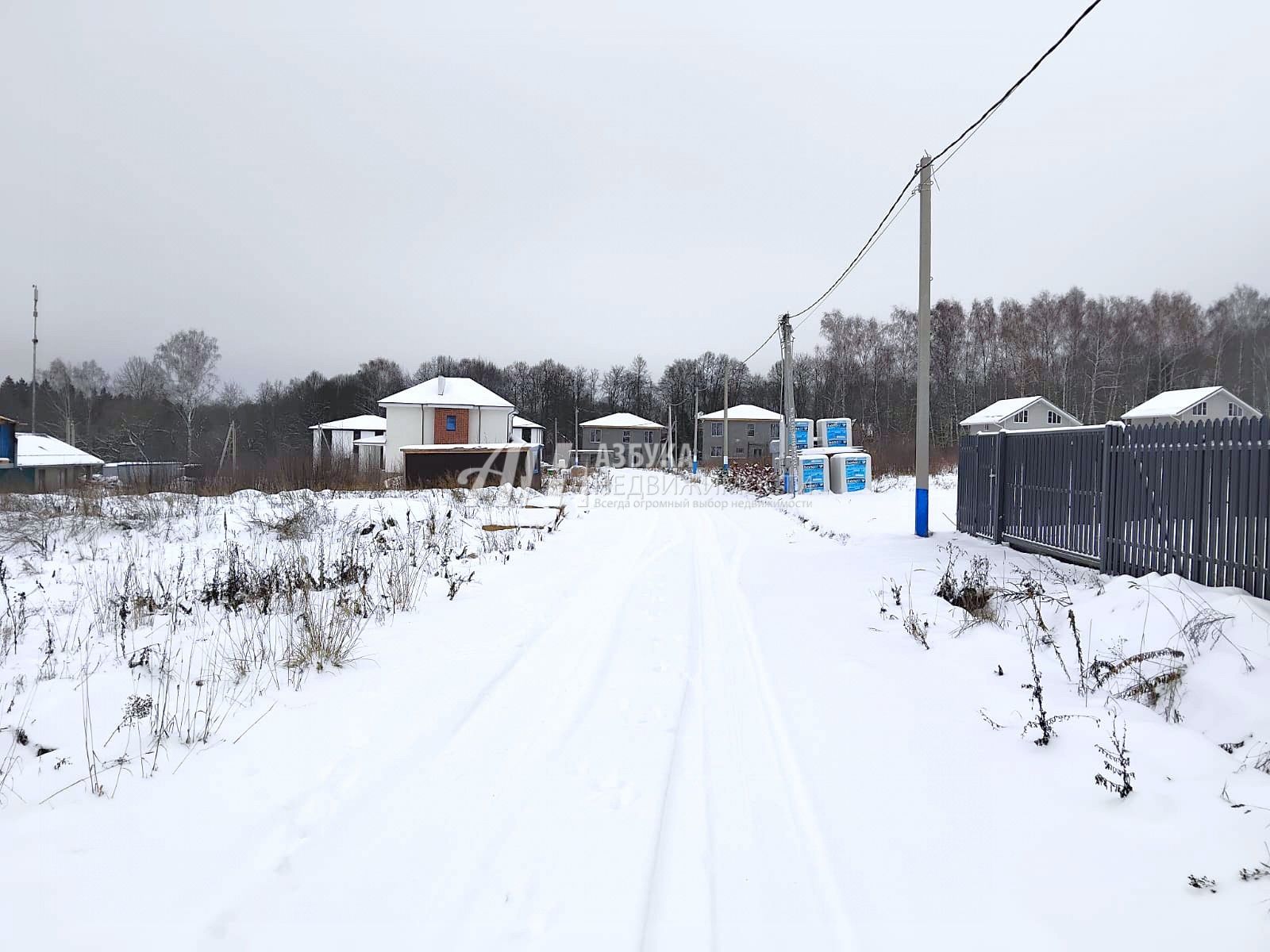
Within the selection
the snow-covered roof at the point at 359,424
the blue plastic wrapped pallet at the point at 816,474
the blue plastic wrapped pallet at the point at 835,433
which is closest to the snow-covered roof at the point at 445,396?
the snow-covered roof at the point at 359,424

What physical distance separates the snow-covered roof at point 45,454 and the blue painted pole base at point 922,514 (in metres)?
38.1

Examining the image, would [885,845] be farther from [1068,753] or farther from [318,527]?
[318,527]

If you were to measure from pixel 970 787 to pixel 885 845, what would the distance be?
0.78 metres

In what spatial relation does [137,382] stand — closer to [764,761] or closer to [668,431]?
[668,431]

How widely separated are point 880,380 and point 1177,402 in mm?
25465

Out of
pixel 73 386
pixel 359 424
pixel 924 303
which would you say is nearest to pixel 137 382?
pixel 73 386

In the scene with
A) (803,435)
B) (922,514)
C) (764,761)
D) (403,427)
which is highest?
(403,427)

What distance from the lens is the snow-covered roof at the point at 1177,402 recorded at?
31281 mm

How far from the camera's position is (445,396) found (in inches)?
1599

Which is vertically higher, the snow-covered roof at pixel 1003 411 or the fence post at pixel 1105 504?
the snow-covered roof at pixel 1003 411

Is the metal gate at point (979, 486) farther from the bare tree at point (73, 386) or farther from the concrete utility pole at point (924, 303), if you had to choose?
the bare tree at point (73, 386)

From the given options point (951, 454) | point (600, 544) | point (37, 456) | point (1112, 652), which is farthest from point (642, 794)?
point (37, 456)

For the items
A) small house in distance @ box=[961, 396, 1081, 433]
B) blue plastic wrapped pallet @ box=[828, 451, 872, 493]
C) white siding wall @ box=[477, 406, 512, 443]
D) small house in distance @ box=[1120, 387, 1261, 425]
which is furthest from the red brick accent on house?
small house in distance @ box=[1120, 387, 1261, 425]

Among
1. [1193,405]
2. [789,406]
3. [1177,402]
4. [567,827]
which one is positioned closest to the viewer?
[567,827]
